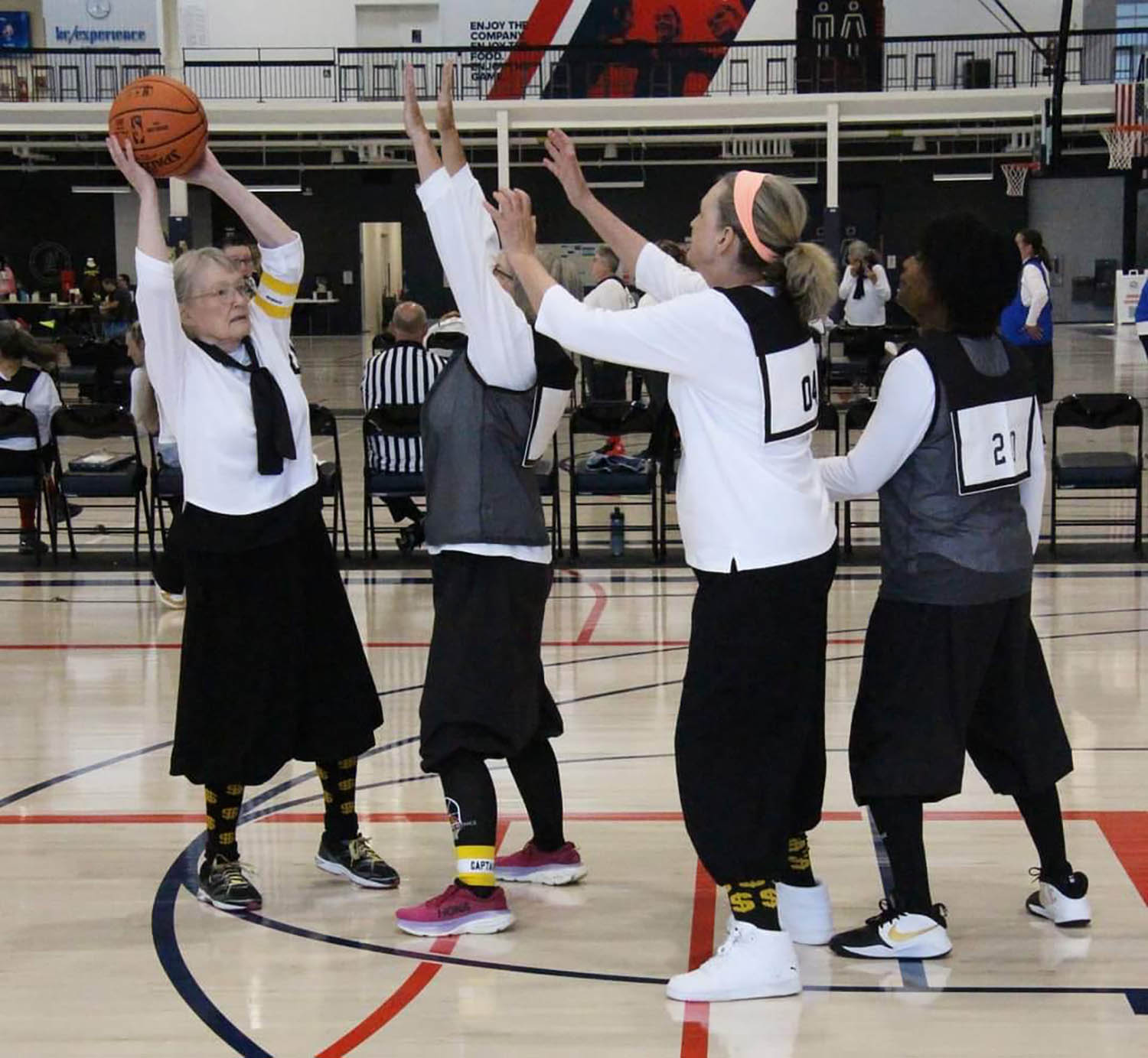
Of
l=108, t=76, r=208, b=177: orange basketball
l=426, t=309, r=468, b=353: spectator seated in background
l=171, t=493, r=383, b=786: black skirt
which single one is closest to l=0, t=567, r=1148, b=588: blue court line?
l=426, t=309, r=468, b=353: spectator seated in background

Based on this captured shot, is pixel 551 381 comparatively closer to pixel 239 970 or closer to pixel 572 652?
pixel 239 970

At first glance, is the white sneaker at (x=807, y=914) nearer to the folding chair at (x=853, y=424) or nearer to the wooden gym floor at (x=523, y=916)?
the wooden gym floor at (x=523, y=916)

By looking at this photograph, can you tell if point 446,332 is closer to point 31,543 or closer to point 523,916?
point 31,543

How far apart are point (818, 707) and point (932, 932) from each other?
1.83ft

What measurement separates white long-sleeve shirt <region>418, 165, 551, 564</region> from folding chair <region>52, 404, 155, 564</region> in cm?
506

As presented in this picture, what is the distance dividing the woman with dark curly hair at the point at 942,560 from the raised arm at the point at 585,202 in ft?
1.97

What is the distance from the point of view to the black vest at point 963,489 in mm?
3326

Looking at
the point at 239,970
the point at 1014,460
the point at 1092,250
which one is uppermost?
the point at 1092,250

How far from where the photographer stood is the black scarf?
3.60 metres

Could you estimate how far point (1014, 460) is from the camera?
3.38 meters

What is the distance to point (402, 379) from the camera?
8086 millimetres

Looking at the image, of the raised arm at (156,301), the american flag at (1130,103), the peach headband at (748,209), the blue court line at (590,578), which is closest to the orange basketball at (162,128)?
the raised arm at (156,301)

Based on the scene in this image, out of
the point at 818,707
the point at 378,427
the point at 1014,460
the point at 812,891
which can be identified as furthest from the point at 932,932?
the point at 378,427

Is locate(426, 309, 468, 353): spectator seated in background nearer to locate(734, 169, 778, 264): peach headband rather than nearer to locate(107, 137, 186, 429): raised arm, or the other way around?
locate(107, 137, 186, 429): raised arm
